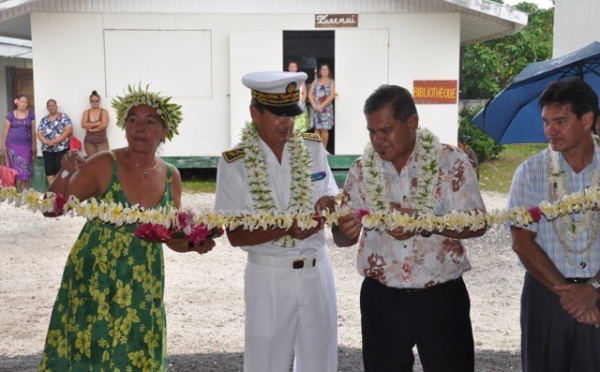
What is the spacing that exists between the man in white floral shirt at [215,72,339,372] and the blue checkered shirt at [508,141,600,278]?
110 cm

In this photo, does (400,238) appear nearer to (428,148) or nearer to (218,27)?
(428,148)

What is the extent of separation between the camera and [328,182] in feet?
15.3

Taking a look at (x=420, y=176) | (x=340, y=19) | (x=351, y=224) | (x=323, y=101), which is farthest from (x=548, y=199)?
(x=340, y=19)

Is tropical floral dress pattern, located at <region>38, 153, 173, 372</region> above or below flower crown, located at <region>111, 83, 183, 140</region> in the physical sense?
below

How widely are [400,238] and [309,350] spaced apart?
934 millimetres

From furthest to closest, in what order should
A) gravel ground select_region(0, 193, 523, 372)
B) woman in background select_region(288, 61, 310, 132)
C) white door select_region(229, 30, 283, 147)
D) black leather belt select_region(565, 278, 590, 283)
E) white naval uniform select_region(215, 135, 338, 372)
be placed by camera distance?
white door select_region(229, 30, 283, 147) < woman in background select_region(288, 61, 310, 132) < gravel ground select_region(0, 193, 523, 372) < white naval uniform select_region(215, 135, 338, 372) < black leather belt select_region(565, 278, 590, 283)

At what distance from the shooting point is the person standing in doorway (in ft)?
55.0

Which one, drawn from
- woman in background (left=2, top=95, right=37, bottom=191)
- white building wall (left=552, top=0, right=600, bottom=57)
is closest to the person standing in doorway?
white building wall (left=552, top=0, right=600, bottom=57)

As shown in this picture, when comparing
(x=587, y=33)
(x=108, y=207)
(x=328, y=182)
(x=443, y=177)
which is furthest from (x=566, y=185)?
(x=587, y=33)

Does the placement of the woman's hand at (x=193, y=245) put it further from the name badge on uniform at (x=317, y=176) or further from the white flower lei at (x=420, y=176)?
the white flower lei at (x=420, y=176)

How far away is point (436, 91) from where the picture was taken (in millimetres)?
17109

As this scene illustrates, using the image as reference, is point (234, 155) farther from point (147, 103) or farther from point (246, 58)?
point (246, 58)

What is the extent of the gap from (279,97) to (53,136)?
12851 mm

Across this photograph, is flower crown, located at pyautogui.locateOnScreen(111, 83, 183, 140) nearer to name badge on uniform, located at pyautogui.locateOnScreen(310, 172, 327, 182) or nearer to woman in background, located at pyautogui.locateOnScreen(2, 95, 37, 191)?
name badge on uniform, located at pyautogui.locateOnScreen(310, 172, 327, 182)
